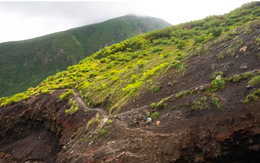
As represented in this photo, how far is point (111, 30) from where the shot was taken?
599 feet

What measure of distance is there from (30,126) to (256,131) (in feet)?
90.8

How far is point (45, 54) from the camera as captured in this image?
466 feet

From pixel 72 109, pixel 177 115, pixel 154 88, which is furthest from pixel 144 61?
pixel 177 115

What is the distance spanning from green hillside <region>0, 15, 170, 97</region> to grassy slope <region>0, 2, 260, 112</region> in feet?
317

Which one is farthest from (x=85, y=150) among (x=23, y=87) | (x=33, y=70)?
(x=33, y=70)

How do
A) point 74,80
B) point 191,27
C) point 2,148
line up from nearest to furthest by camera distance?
point 2,148 → point 74,80 → point 191,27

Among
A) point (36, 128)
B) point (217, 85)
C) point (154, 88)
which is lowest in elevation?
point (36, 128)

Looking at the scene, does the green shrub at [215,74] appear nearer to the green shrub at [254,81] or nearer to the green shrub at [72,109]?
the green shrub at [254,81]

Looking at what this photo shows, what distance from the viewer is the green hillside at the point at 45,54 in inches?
4621

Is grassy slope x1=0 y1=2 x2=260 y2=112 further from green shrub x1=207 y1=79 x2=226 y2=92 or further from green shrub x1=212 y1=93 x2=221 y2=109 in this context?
green shrub x1=212 y1=93 x2=221 y2=109

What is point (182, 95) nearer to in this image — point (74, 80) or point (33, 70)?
point (74, 80)

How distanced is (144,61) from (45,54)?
145m

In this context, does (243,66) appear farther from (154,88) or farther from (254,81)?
(154,88)

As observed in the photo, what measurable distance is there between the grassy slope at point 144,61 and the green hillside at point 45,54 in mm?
96627
